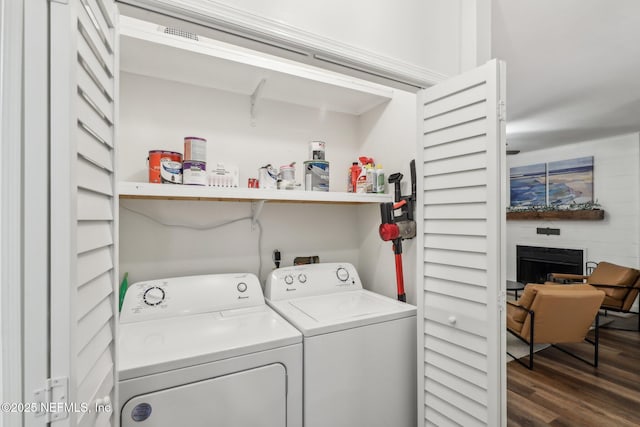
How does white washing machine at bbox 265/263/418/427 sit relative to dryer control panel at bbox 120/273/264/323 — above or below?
below

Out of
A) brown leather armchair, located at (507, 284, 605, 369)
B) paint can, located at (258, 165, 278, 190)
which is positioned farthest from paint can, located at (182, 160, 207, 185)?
brown leather armchair, located at (507, 284, 605, 369)

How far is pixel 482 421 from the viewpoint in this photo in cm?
122

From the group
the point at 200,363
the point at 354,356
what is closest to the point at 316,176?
the point at 354,356

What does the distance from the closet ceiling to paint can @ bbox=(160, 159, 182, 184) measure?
190 cm

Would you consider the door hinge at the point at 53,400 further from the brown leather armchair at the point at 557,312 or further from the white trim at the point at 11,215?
the brown leather armchair at the point at 557,312

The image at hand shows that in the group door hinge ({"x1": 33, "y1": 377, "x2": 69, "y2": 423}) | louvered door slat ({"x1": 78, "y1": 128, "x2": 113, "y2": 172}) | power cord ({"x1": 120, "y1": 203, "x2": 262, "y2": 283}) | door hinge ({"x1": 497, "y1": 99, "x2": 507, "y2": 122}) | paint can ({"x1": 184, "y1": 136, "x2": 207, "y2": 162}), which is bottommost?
door hinge ({"x1": 33, "y1": 377, "x2": 69, "y2": 423})

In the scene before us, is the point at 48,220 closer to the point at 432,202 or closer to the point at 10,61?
the point at 10,61

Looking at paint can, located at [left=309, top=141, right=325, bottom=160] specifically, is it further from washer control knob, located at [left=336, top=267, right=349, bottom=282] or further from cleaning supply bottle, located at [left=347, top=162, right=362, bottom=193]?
washer control knob, located at [left=336, top=267, right=349, bottom=282]

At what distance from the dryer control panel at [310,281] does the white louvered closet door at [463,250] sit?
0.67 m

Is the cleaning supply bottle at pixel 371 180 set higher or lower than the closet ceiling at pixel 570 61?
lower

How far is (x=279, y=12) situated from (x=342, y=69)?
12.4 inches

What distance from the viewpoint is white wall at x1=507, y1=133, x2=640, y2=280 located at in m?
4.41

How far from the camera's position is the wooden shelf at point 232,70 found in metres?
1.48

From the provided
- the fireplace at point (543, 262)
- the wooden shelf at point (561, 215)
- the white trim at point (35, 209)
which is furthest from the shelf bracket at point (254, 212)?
the fireplace at point (543, 262)
